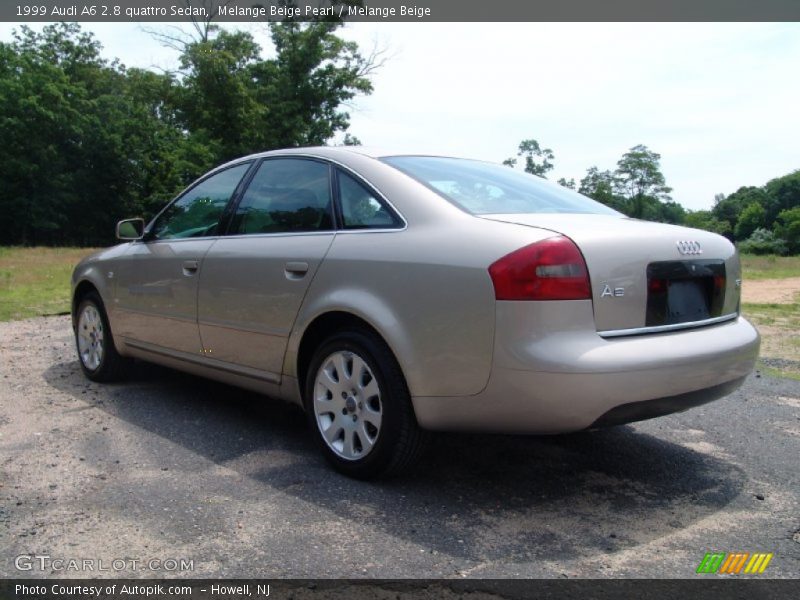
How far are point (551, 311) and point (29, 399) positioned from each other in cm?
400

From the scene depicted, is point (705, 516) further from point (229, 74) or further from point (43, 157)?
point (43, 157)

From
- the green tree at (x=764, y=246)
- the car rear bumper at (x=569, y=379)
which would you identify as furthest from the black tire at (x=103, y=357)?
the green tree at (x=764, y=246)

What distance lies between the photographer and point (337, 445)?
11.4 ft

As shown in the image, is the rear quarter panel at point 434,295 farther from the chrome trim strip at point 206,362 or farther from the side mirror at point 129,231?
the side mirror at point 129,231

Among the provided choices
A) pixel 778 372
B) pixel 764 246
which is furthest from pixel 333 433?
pixel 764 246

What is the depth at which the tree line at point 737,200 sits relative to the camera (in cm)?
4097

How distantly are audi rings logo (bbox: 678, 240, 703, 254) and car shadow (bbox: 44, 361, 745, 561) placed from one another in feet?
3.74

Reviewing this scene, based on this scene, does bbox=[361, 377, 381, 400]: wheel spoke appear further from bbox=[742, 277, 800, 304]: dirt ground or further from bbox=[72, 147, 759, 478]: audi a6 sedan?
bbox=[742, 277, 800, 304]: dirt ground

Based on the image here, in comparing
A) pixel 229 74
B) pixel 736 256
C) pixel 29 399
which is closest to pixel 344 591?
pixel 736 256

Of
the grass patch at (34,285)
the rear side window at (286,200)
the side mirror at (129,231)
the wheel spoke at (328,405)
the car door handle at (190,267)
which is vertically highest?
the rear side window at (286,200)

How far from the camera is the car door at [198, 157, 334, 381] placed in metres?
3.72

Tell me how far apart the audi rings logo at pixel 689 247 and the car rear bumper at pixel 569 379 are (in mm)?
417

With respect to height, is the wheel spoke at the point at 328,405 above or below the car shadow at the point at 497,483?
above

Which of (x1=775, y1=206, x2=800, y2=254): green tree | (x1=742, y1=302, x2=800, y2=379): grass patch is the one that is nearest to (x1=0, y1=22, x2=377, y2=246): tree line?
(x1=742, y1=302, x2=800, y2=379): grass patch
